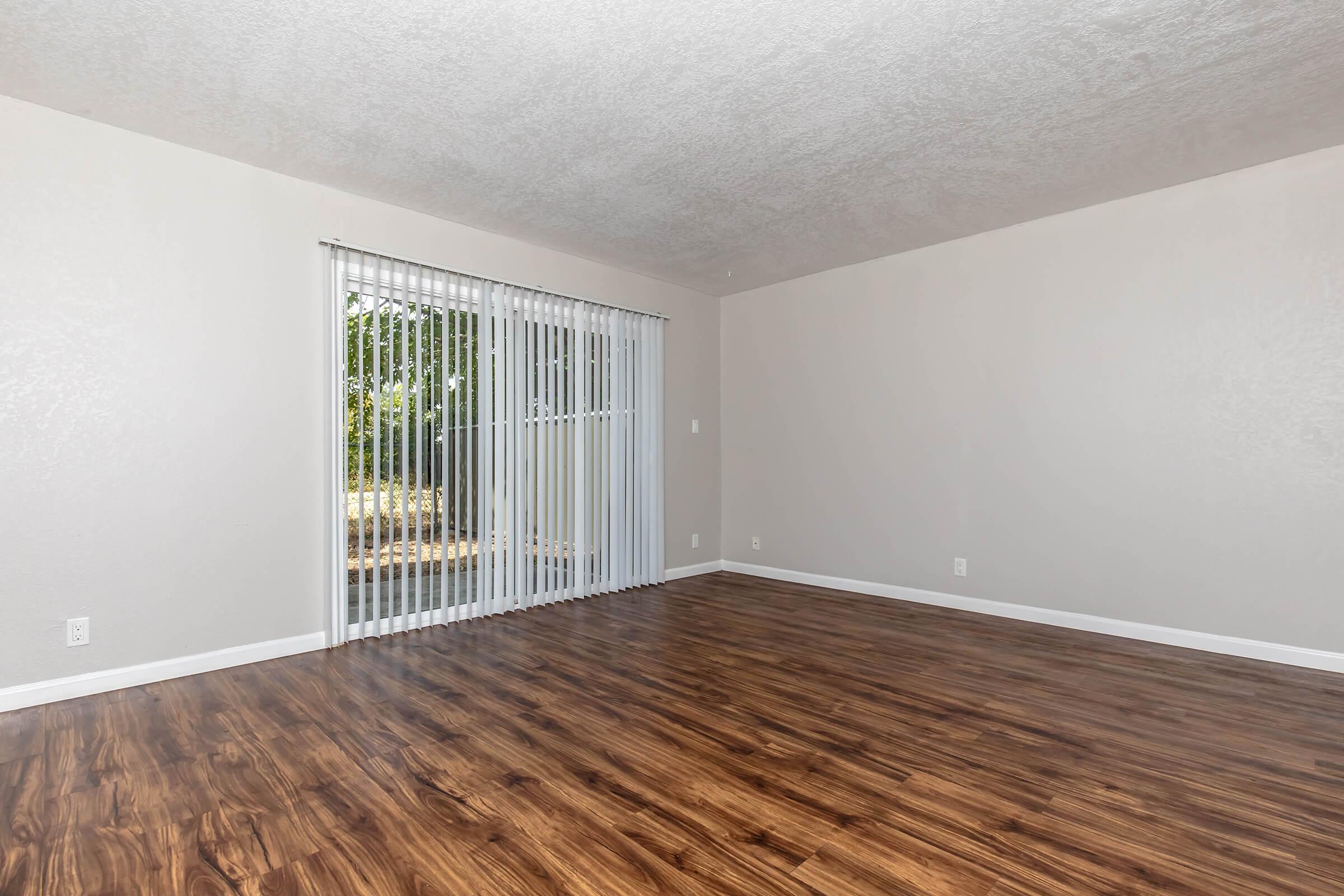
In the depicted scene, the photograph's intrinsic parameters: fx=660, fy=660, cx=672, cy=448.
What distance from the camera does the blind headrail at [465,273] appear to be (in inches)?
158

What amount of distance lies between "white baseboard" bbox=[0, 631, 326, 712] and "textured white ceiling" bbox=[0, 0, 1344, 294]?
8.72 feet

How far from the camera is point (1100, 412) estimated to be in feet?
14.1

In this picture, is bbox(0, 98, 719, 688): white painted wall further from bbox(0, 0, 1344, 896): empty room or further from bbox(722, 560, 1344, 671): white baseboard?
bbox(722, 560, 1344, 671): white baseboard

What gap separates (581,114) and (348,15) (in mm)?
1044

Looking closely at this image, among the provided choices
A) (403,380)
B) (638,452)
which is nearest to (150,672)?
(403,380)

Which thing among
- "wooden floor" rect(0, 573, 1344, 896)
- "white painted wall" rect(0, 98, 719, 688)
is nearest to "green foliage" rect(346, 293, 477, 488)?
"white painted wall" rect(0, 98, 719, 688)

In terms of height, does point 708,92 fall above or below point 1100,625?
above

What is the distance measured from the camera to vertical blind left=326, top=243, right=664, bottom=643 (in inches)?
158

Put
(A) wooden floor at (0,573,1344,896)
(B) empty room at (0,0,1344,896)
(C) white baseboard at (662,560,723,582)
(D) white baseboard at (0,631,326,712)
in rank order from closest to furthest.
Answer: (A) wooden floor at (0,573,1344,896) < (B) empty room at (0,0,1344,896) < (D) white baseboard at (0,631,326,712) < (C) white baseboard at (662,560,723,582)

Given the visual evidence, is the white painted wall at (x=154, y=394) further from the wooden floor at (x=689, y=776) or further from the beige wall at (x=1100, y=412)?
the beige wall at (x=1100, y=412)

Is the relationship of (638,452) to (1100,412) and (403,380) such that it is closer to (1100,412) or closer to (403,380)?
(403,380)

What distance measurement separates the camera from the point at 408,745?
2.54 metres

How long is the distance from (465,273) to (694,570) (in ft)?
11.1

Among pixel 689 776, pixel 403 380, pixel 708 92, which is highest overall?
pixel 708 92
